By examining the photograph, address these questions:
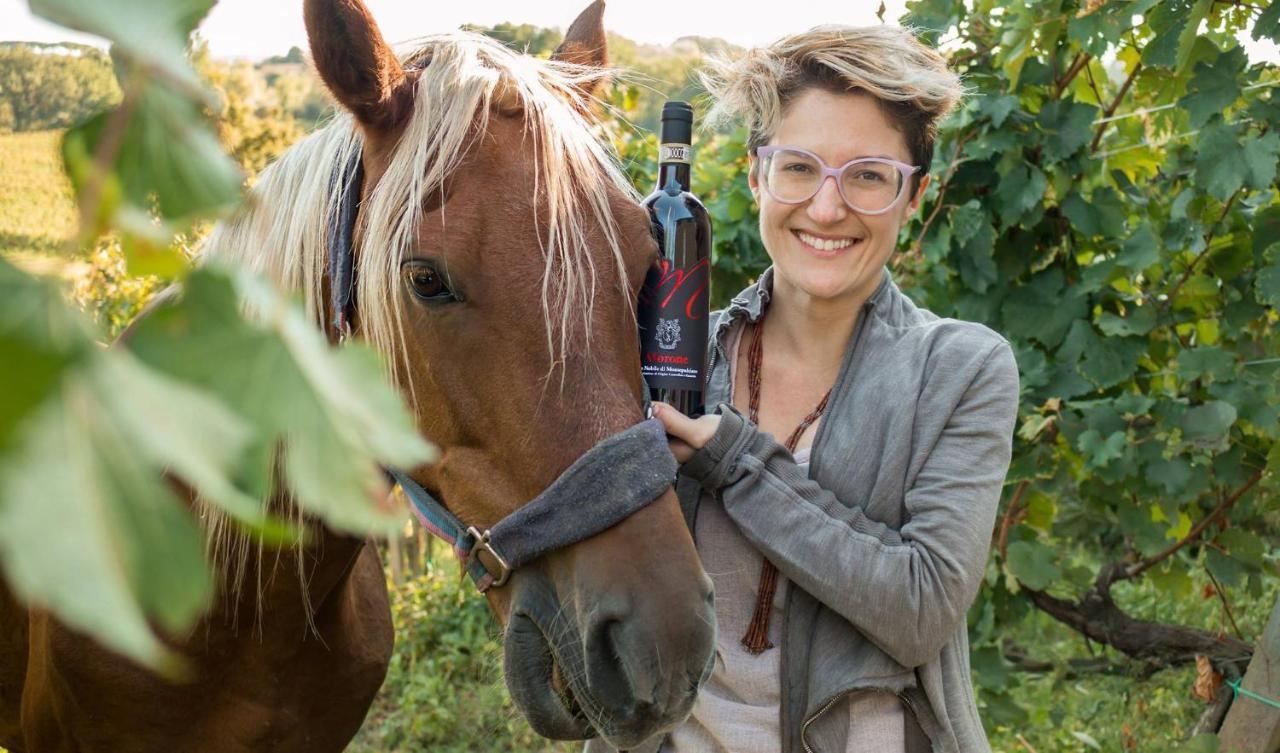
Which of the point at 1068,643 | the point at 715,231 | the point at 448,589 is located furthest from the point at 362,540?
the point at 1068,643

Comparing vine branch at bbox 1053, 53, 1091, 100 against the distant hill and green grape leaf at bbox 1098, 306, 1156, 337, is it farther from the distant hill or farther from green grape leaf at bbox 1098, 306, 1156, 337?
the distant hill

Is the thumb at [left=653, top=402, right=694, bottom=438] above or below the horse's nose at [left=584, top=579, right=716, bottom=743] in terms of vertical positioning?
above

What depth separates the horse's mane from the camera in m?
1.58

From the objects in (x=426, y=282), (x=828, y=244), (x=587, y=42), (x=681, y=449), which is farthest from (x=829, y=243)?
(x=426, y=282)

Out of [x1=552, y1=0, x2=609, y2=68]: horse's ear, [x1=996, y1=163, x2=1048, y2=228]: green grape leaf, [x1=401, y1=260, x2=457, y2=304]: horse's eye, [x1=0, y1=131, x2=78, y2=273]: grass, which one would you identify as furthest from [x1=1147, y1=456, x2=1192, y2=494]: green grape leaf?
[x1=0, y1=131, x2=78, y2=273]: grass

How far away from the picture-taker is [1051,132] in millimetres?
3172

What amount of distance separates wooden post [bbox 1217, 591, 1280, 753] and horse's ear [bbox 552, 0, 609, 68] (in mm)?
2544

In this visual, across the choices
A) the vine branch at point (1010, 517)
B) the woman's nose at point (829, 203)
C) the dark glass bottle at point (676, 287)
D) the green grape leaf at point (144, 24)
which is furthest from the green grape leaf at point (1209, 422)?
the green grape leaf at point (144, 24)

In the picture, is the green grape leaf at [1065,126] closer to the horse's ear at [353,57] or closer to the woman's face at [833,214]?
the woman's face at [833,214]

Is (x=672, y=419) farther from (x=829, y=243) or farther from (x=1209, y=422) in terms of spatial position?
(x=1209, y=422)

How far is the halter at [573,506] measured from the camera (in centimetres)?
142

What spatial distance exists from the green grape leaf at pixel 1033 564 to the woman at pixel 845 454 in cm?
148

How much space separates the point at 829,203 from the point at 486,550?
901 mm

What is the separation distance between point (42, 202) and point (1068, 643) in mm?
5435
